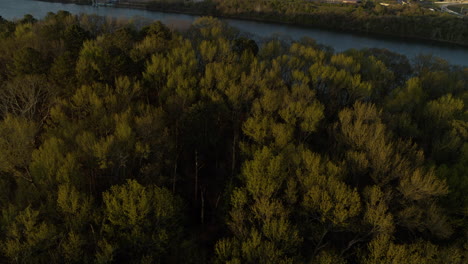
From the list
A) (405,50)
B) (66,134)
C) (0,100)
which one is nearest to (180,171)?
(66,134)

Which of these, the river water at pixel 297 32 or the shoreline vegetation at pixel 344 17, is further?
the shoreline vegetation at pixel 344 17

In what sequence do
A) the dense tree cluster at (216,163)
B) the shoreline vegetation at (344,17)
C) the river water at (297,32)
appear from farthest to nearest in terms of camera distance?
the shoreline vegetation at (344,17) < the river water at (297,32) < the dense tree cluster at (216,163)

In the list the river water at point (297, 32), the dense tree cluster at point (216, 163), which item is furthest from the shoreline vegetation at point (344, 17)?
the dense tree cluster at point (216, 163)

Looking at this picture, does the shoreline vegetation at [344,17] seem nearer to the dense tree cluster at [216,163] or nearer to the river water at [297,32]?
the river water at [297,32]

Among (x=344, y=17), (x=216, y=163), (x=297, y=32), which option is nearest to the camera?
(x=216, y=163)

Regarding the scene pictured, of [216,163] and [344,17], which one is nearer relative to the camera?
[216,163]

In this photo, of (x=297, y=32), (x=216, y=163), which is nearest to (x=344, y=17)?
(x=297, y=32)

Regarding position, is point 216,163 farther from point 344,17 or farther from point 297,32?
point 344,17
